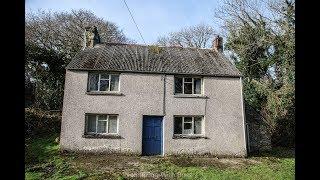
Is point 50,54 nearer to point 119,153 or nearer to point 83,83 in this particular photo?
point 83,83

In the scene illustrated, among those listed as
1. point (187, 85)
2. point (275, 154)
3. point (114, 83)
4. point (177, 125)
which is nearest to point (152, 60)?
point (187, 85)

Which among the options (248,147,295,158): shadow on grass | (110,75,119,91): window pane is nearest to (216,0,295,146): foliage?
(248,147,295,158): shadow on grass

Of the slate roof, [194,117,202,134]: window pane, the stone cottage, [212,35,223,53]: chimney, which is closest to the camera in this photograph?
the stone cottage

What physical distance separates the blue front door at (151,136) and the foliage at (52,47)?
13331 millimetres

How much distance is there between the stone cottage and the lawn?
A: 3.06 ft

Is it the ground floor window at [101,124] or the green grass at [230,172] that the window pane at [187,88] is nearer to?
the ground floor window at [101,124]

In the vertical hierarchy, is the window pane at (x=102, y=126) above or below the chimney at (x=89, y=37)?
below

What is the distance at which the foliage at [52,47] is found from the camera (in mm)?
30078

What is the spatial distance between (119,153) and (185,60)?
25.1 ft

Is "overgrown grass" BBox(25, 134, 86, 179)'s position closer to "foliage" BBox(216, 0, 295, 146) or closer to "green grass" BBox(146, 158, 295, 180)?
"green grass" BBox(146, 158, 295, 180)

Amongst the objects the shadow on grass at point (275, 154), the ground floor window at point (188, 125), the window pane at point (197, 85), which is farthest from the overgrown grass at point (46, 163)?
the shadow on grass at point (275, 154)

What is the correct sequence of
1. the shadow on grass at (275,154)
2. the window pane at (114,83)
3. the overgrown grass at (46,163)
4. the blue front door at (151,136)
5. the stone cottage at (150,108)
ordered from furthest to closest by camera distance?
1. the shadow on grass at (275,154)
2. the window pane at (114,83)
3. the blue front door at (151,136)
4. the stone cottage at (150,108)
5. the overgrown grass at (46,163)

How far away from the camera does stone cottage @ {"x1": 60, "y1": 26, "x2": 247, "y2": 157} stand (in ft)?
63.3
